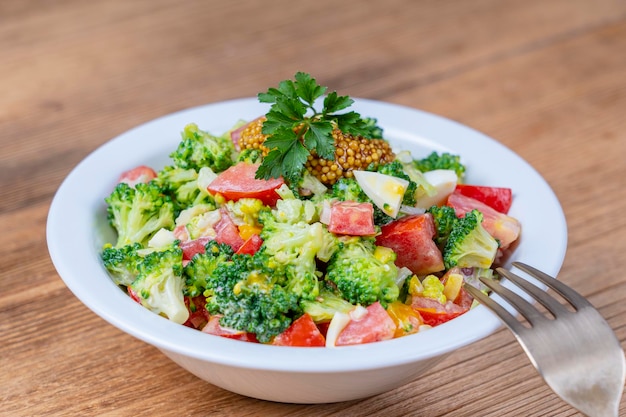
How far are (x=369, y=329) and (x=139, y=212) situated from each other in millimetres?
924

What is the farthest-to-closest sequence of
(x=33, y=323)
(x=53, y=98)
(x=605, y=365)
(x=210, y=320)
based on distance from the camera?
(x=53, y=98) → (x=33, y=323) → (x=210, y=320) → (x=605, y=365)

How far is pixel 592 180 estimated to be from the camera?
3.49 metres

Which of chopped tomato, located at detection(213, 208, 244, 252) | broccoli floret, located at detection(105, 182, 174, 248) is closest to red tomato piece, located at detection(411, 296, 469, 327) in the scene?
chopped tomato, located at detection(213, 208, 244, 252)

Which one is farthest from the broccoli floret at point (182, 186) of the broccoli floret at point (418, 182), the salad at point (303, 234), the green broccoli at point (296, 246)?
the broccoli floret at point (418, 182)

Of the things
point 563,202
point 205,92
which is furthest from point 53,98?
point 563,202

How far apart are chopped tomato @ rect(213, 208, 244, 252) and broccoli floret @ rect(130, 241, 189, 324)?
0.45 ft

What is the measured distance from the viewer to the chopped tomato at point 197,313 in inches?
89.8

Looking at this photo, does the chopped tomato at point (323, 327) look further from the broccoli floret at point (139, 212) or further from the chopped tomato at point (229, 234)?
the broccoli floret at point (139, 212)

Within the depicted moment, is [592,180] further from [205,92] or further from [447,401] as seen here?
[205,92]

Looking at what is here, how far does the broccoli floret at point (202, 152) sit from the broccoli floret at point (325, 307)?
64cm

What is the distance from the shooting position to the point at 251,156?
8.16ft

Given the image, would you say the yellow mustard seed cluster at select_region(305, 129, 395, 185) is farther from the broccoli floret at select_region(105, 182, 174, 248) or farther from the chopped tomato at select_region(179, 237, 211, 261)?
the broccoli floret at select_region(105, 182, 174, 248)

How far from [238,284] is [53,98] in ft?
8.17

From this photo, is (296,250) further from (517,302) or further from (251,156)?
(517,302)
